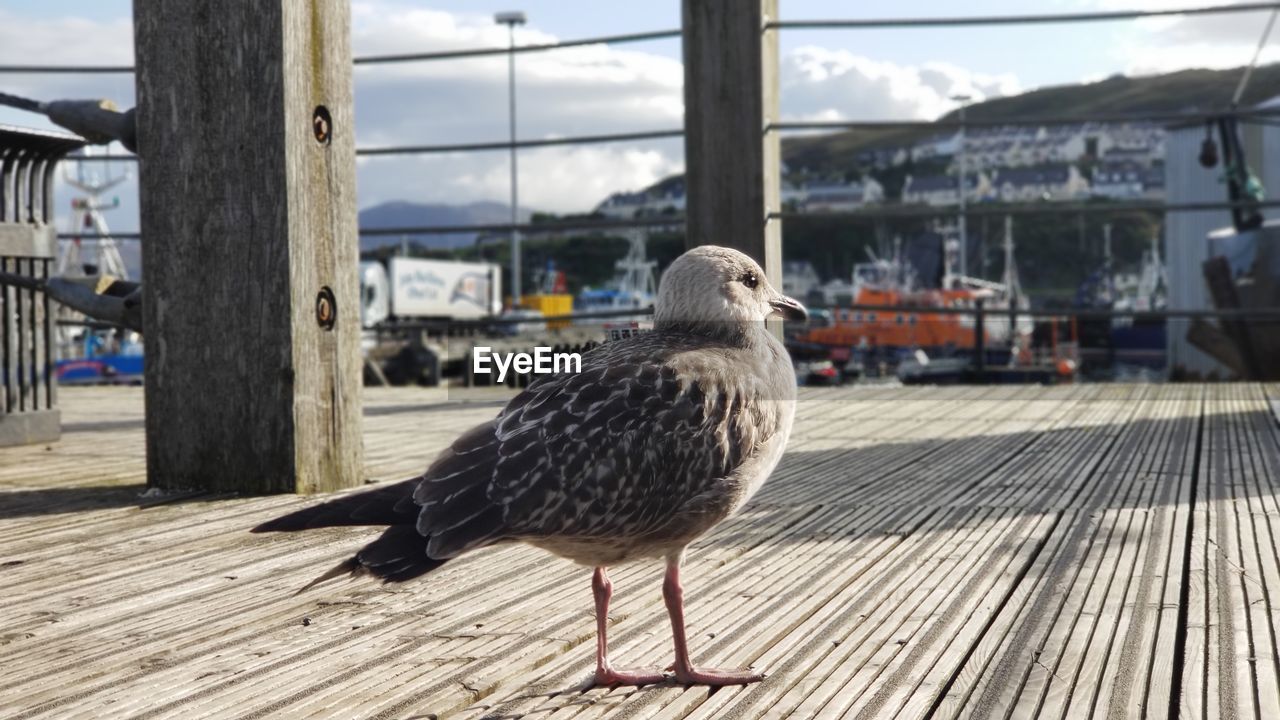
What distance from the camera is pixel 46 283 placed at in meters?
4.54

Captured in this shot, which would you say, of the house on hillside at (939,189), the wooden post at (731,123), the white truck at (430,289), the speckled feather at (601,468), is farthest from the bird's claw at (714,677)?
the house on hillside at (939,189)

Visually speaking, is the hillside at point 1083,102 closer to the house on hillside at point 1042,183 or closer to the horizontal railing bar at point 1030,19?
the house on hillside at point 1042,183

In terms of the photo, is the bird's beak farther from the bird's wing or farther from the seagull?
the bird's wing

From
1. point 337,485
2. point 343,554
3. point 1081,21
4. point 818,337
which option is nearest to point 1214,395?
point 1081,21

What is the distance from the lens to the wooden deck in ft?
6.52

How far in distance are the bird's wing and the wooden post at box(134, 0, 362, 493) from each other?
Result: 1.80m

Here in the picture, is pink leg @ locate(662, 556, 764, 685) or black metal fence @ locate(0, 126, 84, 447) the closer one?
pink leg @ locate(662, 556, 764, 685)

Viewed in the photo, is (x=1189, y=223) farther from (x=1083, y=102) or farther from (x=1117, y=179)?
(x=1083, y=102)

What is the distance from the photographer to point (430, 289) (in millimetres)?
58969

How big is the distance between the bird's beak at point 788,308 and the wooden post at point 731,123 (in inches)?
119

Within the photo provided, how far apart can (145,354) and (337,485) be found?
686mm

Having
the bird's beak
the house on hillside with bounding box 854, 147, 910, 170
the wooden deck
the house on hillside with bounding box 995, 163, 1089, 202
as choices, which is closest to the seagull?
the wooden deck

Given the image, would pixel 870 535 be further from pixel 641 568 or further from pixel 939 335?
pixel 939 335

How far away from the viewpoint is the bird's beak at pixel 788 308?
263 cm
